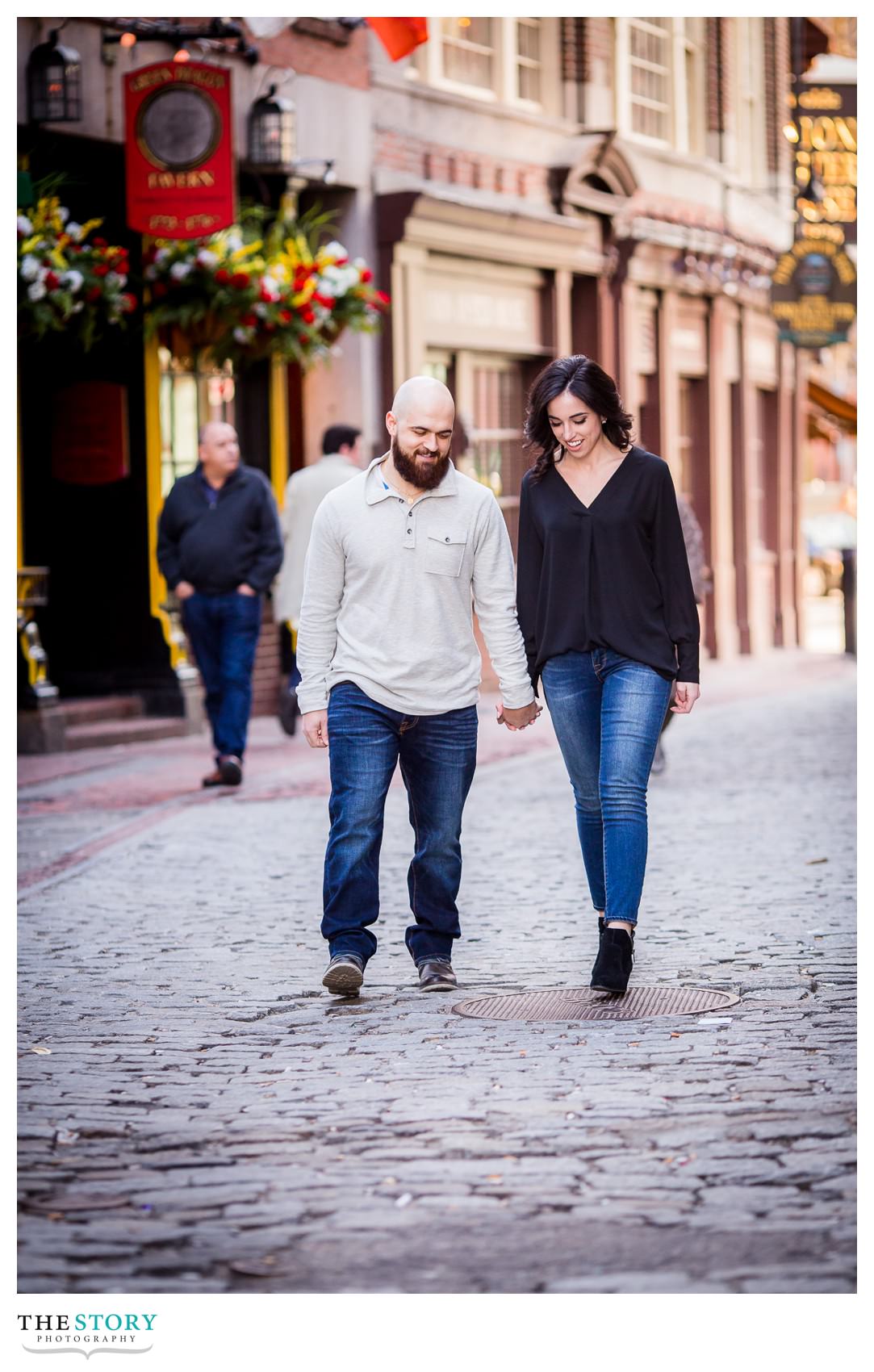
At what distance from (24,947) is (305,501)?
6215 millimetres

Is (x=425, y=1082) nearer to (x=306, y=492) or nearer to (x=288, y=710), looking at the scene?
(x=306, y=492)

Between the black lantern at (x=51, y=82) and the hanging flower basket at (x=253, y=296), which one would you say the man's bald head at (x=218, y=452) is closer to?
the black lantern at (x=51, y=82)

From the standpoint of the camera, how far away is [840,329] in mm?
25406

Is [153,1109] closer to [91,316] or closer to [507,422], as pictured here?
[91,316]

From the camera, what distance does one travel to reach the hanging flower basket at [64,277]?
522 inches

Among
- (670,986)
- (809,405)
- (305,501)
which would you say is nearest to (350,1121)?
(670,986)

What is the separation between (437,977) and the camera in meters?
6.75

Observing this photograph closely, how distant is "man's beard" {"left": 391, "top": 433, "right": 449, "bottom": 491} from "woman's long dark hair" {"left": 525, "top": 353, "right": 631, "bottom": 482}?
1.03 ft

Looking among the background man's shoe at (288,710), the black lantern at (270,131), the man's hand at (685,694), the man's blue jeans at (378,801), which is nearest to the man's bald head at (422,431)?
the man's blue jeans at (378,801)

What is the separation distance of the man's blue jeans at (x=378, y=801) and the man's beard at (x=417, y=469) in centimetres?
61

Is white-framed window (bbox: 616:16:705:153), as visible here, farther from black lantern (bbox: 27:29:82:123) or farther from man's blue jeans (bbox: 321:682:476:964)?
man's blue jeans (bbox: 321:682:476:964)

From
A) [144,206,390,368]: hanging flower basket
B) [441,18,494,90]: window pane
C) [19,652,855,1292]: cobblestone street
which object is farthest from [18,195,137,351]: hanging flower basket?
[441,18,494,90]: window pane

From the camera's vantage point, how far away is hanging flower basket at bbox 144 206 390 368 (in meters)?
14.7

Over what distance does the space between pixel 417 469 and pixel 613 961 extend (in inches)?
57.6
